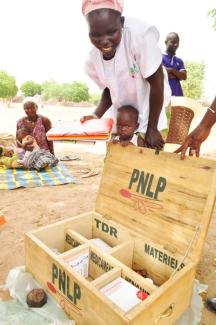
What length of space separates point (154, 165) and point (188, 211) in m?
0.37

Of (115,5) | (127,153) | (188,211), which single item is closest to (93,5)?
(115,5)

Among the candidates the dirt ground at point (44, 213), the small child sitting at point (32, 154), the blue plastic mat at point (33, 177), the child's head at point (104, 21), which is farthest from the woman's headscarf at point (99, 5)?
the small child sitting at point (32, 154)

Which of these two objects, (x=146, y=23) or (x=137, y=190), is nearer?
(x=146, y=23)

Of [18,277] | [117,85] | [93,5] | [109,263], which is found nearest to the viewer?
[93,5]

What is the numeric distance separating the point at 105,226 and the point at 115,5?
4.67ft

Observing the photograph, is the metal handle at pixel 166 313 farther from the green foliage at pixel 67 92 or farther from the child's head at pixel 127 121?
the green foliage at pixel 67 92

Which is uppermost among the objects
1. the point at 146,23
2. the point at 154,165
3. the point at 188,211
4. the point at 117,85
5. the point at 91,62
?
the point at 146,23

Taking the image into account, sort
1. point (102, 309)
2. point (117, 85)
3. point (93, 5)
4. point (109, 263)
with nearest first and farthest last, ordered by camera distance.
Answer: point (102, 309)
point (93, 5)
point (109, 263)
point (117, 85)

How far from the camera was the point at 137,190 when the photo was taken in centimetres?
183

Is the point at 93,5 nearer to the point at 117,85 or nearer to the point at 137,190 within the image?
the point at 117,85

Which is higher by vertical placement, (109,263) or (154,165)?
(154,165)

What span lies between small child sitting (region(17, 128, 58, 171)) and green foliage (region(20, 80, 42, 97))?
23.1 m

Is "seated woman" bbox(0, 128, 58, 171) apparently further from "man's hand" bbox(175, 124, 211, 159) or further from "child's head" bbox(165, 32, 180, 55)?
"man's hand" bbox(175, 124, 211, 159)

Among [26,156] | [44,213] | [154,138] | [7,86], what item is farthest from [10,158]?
[7,86]
